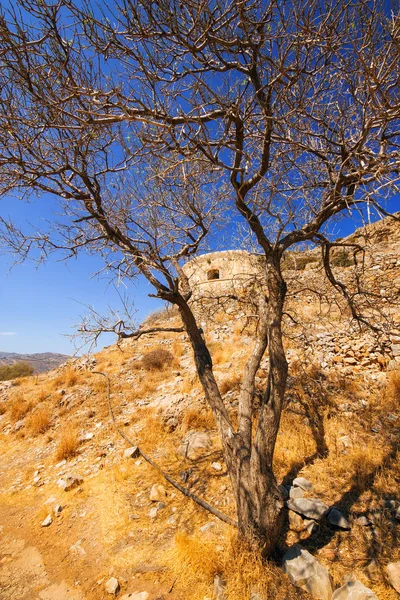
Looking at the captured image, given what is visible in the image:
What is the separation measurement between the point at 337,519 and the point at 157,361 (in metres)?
6.70

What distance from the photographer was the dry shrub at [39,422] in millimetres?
6578

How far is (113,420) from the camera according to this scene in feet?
19.5

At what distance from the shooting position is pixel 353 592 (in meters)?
2.02

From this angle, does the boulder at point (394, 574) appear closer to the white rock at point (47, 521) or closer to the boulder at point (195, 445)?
the boulder at point (195, 445)

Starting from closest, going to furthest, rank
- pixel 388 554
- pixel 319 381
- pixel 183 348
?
pixel 388 554 → pixel 319 381 → pixel 183 348

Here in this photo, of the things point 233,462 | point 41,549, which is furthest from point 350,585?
point 41,549

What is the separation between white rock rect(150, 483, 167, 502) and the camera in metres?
3.65

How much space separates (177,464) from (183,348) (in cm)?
573

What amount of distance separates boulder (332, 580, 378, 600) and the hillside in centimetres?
14

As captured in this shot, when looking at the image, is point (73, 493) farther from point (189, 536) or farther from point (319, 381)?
point (319, 381)

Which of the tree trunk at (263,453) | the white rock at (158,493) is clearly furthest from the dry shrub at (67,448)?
the tree trunk at (263,453)

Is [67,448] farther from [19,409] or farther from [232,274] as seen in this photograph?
[232,274]

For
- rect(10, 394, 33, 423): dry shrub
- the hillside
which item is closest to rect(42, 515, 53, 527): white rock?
the hillside

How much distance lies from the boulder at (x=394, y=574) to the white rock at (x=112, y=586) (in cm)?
237
